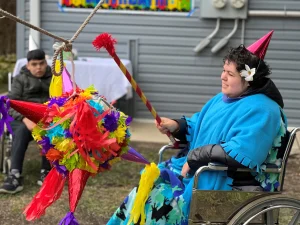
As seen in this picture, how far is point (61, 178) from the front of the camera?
317 centimetres

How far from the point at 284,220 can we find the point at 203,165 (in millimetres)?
1484

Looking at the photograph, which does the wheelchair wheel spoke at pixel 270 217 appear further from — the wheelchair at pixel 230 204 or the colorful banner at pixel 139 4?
the colorful banner at pixel 139 4

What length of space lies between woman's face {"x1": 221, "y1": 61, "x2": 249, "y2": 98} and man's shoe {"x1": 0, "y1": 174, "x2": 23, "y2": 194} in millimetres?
2295

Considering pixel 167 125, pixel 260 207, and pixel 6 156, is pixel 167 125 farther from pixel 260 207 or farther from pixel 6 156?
pixel 6 156

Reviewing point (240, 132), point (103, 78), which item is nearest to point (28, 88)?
point (103, 78)

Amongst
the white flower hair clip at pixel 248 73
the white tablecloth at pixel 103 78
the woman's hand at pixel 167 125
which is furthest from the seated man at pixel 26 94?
the white flower hair clip at pixel 248 73

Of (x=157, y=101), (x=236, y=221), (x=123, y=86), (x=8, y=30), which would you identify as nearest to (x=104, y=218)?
(x=236, y=221)

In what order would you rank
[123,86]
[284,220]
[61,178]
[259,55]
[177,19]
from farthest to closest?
[177,19] → [123,86] → [284,220] → [259,55] → [61,178]

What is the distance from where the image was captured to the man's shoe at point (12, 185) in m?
4.95

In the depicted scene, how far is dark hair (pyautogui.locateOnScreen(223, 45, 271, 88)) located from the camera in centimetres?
329

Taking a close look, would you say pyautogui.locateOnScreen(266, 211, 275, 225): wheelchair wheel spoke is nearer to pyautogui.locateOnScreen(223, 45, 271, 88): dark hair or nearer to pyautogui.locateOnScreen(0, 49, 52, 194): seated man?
pyautogui.locateOnScreen(223, 45, 271, 88): dark hair

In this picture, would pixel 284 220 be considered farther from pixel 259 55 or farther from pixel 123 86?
pixel 123 86

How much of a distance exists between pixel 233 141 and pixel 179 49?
4.51 metres

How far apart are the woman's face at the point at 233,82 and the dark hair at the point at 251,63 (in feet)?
0.09
